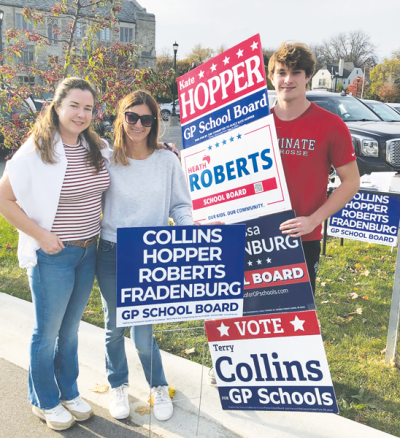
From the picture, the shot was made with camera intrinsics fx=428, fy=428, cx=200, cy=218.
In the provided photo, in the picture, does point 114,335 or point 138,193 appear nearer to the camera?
point 138,193

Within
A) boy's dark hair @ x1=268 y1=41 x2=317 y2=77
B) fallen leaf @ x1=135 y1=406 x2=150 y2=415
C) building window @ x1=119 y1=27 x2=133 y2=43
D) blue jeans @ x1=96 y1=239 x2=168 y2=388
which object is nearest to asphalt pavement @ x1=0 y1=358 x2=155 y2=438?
fallen leaf @ x1=135 y1=406 x2=150 y2=415

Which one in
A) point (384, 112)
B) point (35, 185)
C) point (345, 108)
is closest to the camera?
point (35, 185)

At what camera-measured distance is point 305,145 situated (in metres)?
2.45

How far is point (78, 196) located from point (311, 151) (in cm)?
134

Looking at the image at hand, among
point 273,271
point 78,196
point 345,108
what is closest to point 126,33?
point 345,108

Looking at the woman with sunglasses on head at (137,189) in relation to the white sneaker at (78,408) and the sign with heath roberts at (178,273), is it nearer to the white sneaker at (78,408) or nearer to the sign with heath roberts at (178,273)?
the sign with heath roberts at (178,273)

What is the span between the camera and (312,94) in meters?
9.63

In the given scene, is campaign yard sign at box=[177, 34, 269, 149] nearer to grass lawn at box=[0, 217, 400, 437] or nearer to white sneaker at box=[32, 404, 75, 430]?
grass lawn at box=[0, 217, 400, 437]

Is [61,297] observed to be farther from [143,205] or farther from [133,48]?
[133,48]

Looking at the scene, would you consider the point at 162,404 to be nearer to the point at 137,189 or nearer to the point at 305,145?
the point at 137,189

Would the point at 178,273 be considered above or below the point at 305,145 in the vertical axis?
below

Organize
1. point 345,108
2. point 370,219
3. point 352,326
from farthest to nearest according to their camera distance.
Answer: point 345,108 < point 370,219 < point 352,326

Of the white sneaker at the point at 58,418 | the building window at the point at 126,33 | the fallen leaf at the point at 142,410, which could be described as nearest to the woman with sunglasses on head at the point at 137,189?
the fallen leaf at the point at 142,410

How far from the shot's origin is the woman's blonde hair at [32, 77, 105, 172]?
2.27 m
